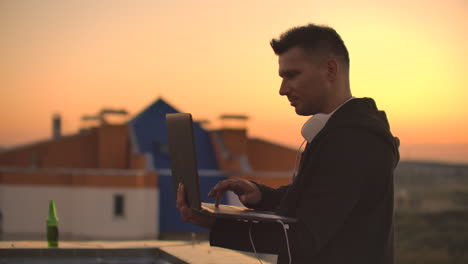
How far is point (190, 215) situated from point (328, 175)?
457mm

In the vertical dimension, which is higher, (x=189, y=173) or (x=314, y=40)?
(x=314, y=40)

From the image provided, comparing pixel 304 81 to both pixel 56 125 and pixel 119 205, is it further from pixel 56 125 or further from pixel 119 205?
pixel 56 125

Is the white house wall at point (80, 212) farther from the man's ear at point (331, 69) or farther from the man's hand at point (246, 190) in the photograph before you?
the man's ear at point (331, 69)

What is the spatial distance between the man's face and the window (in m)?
25.1

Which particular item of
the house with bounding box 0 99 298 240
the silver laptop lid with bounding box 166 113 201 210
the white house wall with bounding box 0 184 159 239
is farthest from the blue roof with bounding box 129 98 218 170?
the silver laptop lid with bounding box 166 113 201 210

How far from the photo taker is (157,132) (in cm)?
2780

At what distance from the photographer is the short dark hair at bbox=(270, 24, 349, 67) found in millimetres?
1973

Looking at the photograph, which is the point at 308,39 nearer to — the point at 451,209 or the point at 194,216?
the point at 194,216

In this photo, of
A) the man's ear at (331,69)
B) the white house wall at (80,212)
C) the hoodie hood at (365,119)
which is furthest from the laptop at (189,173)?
the white house wall at (80,212)

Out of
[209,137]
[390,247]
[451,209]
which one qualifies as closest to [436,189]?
[451,209]

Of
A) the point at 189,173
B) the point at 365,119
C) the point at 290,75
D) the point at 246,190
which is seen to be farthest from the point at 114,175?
the point at 365,119

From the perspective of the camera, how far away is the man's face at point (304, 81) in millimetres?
1956

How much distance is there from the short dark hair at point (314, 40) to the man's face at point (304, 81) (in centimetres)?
2

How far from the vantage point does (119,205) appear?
26.8 m
